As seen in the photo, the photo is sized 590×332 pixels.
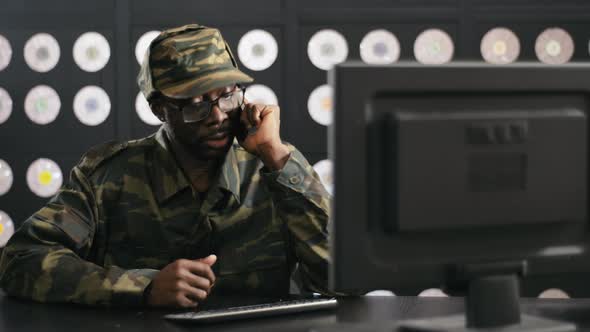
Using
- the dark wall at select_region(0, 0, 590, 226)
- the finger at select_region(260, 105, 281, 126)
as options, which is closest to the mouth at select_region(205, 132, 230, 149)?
the finger at select_region(260, 105, 281, 126)

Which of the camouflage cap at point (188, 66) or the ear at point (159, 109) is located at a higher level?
the camouflage cap at point (188, 66)

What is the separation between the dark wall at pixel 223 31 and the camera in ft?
11.3

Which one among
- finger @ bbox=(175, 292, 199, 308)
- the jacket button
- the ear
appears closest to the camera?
finger @ bbox=(175, 292, 199, 308)

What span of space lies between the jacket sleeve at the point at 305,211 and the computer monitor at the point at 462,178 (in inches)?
27.1

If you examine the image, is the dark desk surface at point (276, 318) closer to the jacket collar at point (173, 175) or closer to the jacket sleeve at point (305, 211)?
the jacket sleeve at point (305, 211)

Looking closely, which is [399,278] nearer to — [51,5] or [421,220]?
[421,220]

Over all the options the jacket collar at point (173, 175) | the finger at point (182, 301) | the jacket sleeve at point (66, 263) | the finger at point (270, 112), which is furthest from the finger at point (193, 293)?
the finger at point (270, 112)

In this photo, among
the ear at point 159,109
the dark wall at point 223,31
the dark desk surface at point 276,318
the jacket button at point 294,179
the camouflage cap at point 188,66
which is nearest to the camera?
the dark desk surface at point 276,318

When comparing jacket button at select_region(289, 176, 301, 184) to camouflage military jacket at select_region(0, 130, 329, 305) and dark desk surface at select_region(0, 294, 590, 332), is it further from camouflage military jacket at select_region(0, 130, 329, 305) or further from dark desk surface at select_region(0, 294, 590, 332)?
dark desk surface at select_region(0, 294, 590, 332)

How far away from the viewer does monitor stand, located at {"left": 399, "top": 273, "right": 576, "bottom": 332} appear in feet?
4.24

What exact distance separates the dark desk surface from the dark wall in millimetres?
1786

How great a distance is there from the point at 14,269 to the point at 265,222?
639 mm

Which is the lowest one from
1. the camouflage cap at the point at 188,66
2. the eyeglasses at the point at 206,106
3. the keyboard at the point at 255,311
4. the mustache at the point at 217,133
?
the keyboard at the point at 255,311

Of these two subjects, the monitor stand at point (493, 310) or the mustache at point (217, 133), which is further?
the mustache at point (217, 133)
